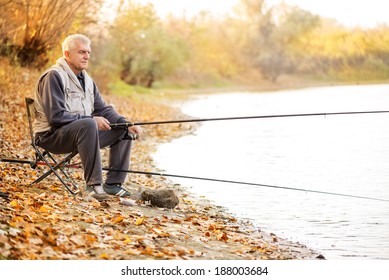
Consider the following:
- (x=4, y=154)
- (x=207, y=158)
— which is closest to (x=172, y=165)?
(x=207, y=158)

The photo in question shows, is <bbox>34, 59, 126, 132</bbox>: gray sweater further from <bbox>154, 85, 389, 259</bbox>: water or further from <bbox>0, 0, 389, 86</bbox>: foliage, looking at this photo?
<bbox>0, 0, 389, 86</bbox>: foliage

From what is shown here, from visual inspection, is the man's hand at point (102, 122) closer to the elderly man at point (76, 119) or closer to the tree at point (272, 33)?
the elderly man at point (76, 119)

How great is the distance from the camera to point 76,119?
5930mm

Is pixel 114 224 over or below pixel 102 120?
below

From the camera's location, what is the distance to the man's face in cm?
604

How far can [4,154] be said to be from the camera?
8.47 meters

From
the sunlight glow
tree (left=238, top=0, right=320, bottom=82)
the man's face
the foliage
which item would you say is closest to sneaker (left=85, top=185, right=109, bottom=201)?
the man's face

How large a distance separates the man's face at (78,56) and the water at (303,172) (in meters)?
2.06

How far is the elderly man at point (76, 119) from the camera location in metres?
5.89

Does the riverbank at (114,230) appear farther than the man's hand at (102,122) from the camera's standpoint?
No

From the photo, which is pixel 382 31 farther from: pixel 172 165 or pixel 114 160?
pixel 114 160

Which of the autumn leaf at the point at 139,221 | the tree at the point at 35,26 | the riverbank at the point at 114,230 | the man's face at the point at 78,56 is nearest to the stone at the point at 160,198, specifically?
the riverbank at the point at 114,230

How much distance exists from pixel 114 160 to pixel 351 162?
5.80m

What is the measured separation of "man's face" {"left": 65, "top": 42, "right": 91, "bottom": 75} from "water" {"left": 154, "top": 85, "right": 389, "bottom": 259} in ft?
6.77
